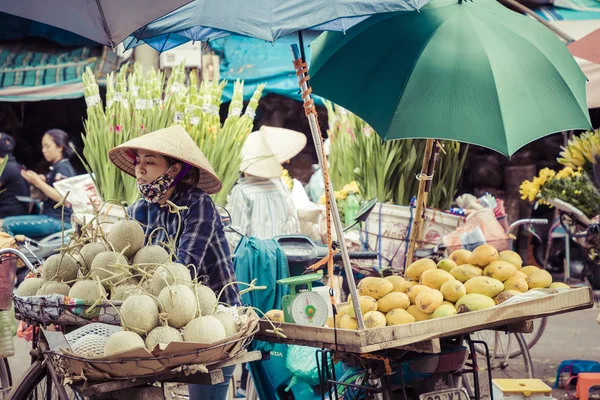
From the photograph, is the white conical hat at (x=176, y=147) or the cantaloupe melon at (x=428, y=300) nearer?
the cantaloupe melon at (x=428, y=300)

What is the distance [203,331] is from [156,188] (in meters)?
1.23

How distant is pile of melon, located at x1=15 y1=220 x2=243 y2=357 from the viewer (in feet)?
9.68

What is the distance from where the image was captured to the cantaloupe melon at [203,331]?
2.95m

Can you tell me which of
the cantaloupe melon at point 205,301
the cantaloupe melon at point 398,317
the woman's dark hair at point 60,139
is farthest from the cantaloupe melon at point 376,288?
the woman's dark hair at point 60,139

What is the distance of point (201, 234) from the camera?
3893 millimetres

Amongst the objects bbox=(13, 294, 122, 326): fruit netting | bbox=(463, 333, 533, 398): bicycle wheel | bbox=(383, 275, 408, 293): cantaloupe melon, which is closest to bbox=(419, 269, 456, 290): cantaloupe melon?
bbox=(383, 275, 408, 293): cantaloupe melon

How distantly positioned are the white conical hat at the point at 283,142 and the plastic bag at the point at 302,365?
4024 millimetres

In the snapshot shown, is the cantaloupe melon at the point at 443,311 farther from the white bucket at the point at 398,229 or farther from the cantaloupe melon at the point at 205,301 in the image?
the white bucket at the point at 398,229

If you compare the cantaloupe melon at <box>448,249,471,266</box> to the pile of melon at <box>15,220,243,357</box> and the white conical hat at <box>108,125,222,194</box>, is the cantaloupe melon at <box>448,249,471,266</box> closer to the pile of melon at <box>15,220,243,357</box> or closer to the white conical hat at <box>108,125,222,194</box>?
the white conical hat at <box>108,125,222,194</box>

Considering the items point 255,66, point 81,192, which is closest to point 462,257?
point 81,192

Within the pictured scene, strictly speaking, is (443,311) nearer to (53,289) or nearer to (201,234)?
(201,234)

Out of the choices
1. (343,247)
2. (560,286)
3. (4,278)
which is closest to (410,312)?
(343,247)

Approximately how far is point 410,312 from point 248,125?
3.48m

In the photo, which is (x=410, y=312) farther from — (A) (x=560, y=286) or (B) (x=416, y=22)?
(B) (x=416, y=22)
